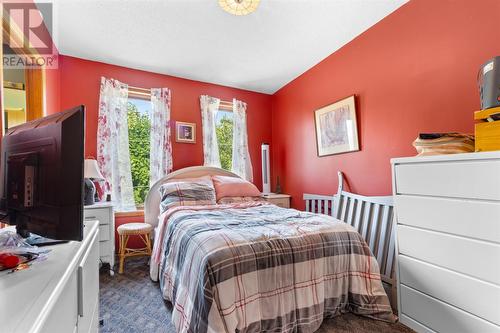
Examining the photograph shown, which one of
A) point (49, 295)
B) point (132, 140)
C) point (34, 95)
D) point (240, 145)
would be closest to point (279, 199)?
point (240, 145)

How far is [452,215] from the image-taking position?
1.34m

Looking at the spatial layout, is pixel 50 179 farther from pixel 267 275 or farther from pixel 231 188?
pixel 231 188

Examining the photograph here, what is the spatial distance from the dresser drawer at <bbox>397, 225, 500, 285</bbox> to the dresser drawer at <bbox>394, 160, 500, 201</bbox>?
0.24 metres

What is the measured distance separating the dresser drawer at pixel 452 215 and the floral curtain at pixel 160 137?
2735 millimetres

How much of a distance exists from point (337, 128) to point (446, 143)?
4.73ft

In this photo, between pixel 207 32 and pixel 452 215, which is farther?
pixel 207 32

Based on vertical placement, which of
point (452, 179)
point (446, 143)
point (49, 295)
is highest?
point (446, 143)

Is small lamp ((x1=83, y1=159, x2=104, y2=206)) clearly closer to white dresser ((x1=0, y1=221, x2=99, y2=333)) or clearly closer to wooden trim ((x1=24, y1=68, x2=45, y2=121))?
wooden trim ((x1=24, y1=68, x2=45, y2=121))

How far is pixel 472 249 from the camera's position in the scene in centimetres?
125

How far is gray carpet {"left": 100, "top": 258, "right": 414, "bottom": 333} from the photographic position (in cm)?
163

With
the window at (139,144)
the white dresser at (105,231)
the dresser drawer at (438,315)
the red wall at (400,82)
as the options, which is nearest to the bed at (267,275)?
the dresser drawer at (438,315)

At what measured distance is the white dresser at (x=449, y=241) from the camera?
119 centimetres

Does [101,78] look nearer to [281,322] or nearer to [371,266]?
[281,322]

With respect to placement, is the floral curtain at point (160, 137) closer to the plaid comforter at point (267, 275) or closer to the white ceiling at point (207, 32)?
the white ceiling at point (207, 32)
